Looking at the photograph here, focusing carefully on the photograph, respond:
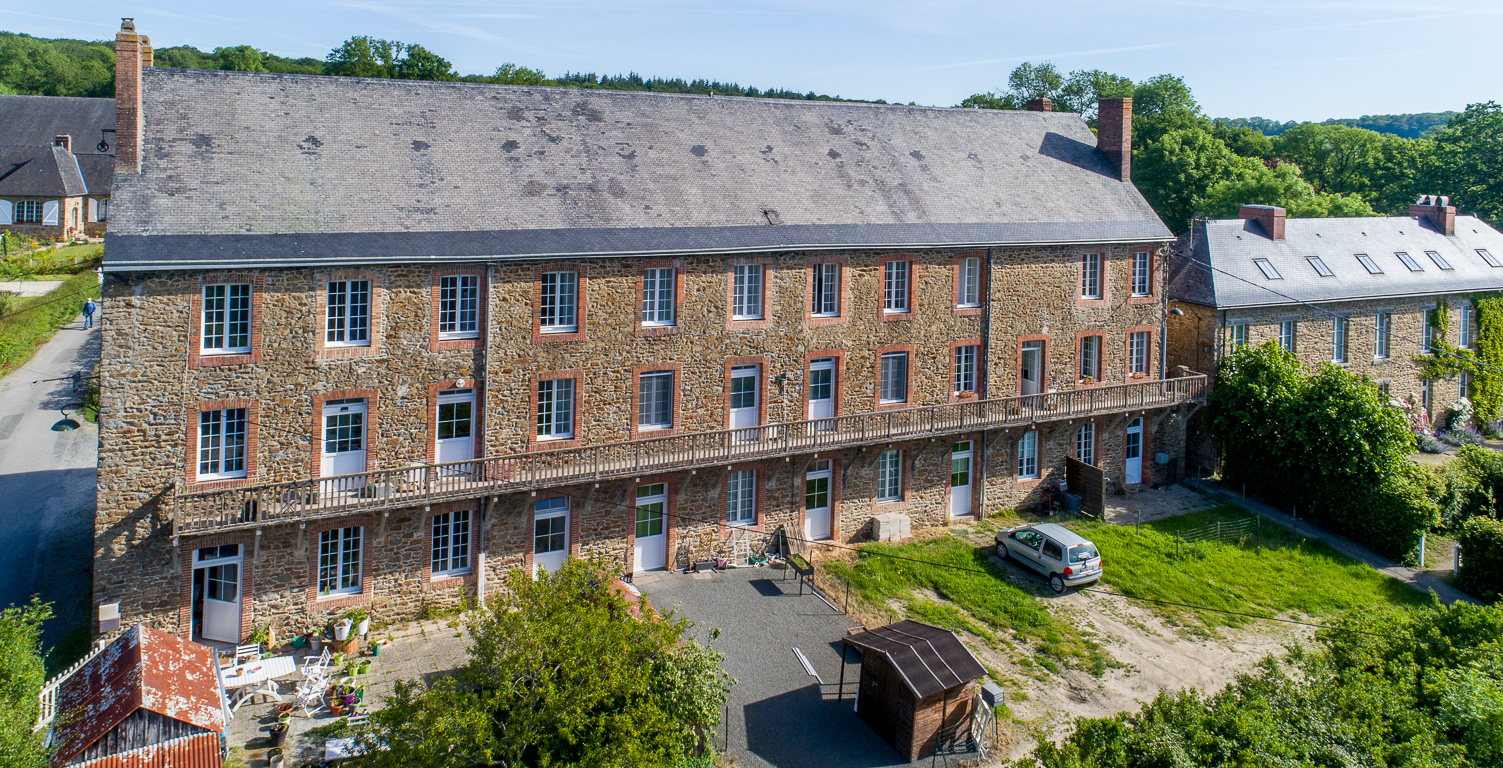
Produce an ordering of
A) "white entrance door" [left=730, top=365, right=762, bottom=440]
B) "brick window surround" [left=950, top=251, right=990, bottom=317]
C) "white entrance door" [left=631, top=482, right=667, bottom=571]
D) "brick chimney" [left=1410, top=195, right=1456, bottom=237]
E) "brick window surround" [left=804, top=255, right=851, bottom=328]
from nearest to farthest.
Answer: "white entrance door" [left=631, top=482, right=667, bottom=571], "white entrance door" [left=730, top=365, right=762, bottom=440], "brick window surround" [left=804, top=255, right=851, bottom=328], "brick window surround" [left=950, top=251, right=990, bottom=317], "brick chimney" [left=1410, top=195, right=1456, bottom=237]

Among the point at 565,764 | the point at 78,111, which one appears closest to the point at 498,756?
the point at 565,764

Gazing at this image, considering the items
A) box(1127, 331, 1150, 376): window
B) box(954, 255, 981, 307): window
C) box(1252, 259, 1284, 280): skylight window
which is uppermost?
box(1252, 259, 1284, 280): skylight window

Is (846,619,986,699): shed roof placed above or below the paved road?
below

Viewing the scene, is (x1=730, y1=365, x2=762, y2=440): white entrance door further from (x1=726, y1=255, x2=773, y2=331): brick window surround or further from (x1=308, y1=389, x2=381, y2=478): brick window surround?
(x1=308, y1=389, x2=381, y2=478): brick window surround

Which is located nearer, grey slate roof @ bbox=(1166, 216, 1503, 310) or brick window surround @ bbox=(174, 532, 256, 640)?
brick window surround @ bbox=(174, 532, 256, 640)

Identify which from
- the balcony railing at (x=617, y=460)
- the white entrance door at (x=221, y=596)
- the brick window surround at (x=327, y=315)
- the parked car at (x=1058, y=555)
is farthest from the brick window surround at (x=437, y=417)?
the parked car at (x=1058, y=555)

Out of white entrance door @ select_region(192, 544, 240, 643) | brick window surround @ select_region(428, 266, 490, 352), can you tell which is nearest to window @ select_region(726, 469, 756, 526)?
brick window surround @ select_region(428, 266, 490, 352)

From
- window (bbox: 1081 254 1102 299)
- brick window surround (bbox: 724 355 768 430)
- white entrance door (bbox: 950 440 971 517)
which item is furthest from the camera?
window (bbox: 1081 254 1102 299)

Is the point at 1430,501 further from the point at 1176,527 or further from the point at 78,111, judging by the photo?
the point at 78,111
